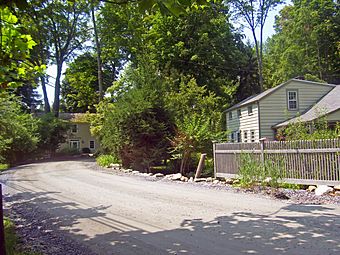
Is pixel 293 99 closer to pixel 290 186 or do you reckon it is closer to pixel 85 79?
pixel 290 186

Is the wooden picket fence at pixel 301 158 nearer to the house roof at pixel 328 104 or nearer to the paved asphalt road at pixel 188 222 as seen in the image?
the paved asphalt road at pixel 188 222

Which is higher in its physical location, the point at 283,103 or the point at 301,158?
the point at 283,103

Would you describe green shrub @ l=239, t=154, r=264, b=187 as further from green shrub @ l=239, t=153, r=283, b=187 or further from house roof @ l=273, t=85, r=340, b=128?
house roof @ l=273, t=85, r=340, b=128

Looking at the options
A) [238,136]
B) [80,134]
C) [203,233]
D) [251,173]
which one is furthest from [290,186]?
[80,134]

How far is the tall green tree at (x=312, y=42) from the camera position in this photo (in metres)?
40.8

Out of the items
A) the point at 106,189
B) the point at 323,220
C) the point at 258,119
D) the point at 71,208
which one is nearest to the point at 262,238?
the point at 323,220

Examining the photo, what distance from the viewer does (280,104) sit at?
27.4 meters

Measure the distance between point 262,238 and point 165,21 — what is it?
95.4 ft

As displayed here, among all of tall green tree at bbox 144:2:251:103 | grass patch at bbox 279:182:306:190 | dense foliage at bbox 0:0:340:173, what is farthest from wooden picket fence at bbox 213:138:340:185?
tall green tree at bbox 144:2:251:103

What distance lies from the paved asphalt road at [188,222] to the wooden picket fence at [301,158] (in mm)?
1993

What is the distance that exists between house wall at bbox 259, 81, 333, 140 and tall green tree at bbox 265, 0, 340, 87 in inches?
577

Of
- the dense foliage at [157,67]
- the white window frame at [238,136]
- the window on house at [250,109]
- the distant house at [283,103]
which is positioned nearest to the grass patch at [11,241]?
the dense foliage at [157,67]

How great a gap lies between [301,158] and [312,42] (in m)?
35.0

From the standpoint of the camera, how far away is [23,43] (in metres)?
4.62
